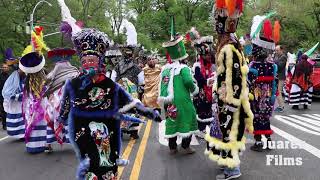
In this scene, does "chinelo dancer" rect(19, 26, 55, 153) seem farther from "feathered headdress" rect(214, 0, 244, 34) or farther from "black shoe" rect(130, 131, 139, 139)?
"feathered headdress" rect(214, 0, 244, 34)

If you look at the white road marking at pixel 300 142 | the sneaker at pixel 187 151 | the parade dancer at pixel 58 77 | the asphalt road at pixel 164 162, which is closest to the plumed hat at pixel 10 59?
the asphalt road at pixel 164 162

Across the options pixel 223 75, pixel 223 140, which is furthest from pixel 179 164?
pixel 223 75

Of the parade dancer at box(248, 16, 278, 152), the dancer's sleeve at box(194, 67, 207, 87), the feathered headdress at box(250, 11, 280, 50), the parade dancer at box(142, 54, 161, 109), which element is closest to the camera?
the feathered headdress at box(250, 11, 280, 50)

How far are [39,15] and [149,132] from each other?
3154 centimetres

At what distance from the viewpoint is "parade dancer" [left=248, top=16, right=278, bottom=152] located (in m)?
8.40

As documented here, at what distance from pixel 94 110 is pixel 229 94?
92.2 inches

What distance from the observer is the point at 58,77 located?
6.82 metres

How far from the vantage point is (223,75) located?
21.6 ft

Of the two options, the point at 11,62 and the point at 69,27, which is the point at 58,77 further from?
the point at 11,62

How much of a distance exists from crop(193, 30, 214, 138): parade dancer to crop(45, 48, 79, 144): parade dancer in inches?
101

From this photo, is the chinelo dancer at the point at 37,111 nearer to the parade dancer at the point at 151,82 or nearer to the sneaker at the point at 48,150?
the sneaker at the point at 48,150

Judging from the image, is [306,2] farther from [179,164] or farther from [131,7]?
[179,164]

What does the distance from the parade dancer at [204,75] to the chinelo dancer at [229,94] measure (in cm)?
276

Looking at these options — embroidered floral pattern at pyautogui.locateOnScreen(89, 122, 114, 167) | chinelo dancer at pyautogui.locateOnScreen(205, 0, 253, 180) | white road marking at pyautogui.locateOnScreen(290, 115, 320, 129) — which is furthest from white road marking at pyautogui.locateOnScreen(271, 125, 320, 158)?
embroidered floral pattern at pyautogui.locateOnScreen(89, 122, 114, 167)
